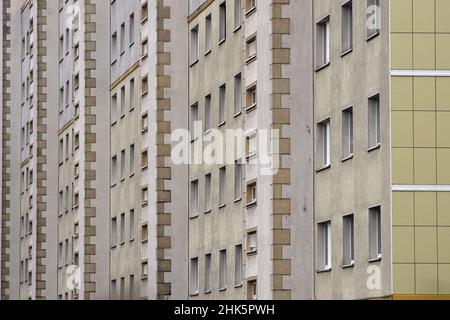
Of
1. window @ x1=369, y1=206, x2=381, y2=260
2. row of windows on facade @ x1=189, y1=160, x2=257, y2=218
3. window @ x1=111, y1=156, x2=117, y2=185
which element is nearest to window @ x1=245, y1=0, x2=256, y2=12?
row of windows on facade @ x1=189, y1=160, x2=257, y2=218

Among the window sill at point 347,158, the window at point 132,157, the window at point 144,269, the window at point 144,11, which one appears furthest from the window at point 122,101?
the window sill at point 347,158

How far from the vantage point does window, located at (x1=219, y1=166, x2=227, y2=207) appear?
59.5 metres

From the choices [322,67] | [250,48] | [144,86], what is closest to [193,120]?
[144,86]

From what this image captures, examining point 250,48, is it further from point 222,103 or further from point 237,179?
point 237,179

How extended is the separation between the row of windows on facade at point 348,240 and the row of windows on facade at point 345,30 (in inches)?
202

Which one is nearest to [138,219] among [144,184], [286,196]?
[144,184]

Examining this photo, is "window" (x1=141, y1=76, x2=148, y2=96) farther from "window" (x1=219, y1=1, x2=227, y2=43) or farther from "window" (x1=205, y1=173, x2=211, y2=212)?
"window" (x1=219, y1=1, x2=227, y2=43)

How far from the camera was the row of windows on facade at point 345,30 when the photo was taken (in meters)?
44.9

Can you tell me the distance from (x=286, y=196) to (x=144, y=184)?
20.3 meters

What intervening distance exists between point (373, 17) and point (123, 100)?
1322 inches

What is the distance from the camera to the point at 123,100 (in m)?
77.2

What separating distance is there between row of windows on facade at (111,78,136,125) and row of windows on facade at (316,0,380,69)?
2503cm

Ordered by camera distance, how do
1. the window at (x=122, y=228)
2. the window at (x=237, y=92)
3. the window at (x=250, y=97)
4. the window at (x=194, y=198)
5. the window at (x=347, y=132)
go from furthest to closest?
the window at (x=122, y=228), the window at (x=194, y=198), the window at (x=237, y=92), the window at (x=250, y=97), the window at (x=347, y=132)

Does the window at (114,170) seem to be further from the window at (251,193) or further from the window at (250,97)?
the window at (251,193)
